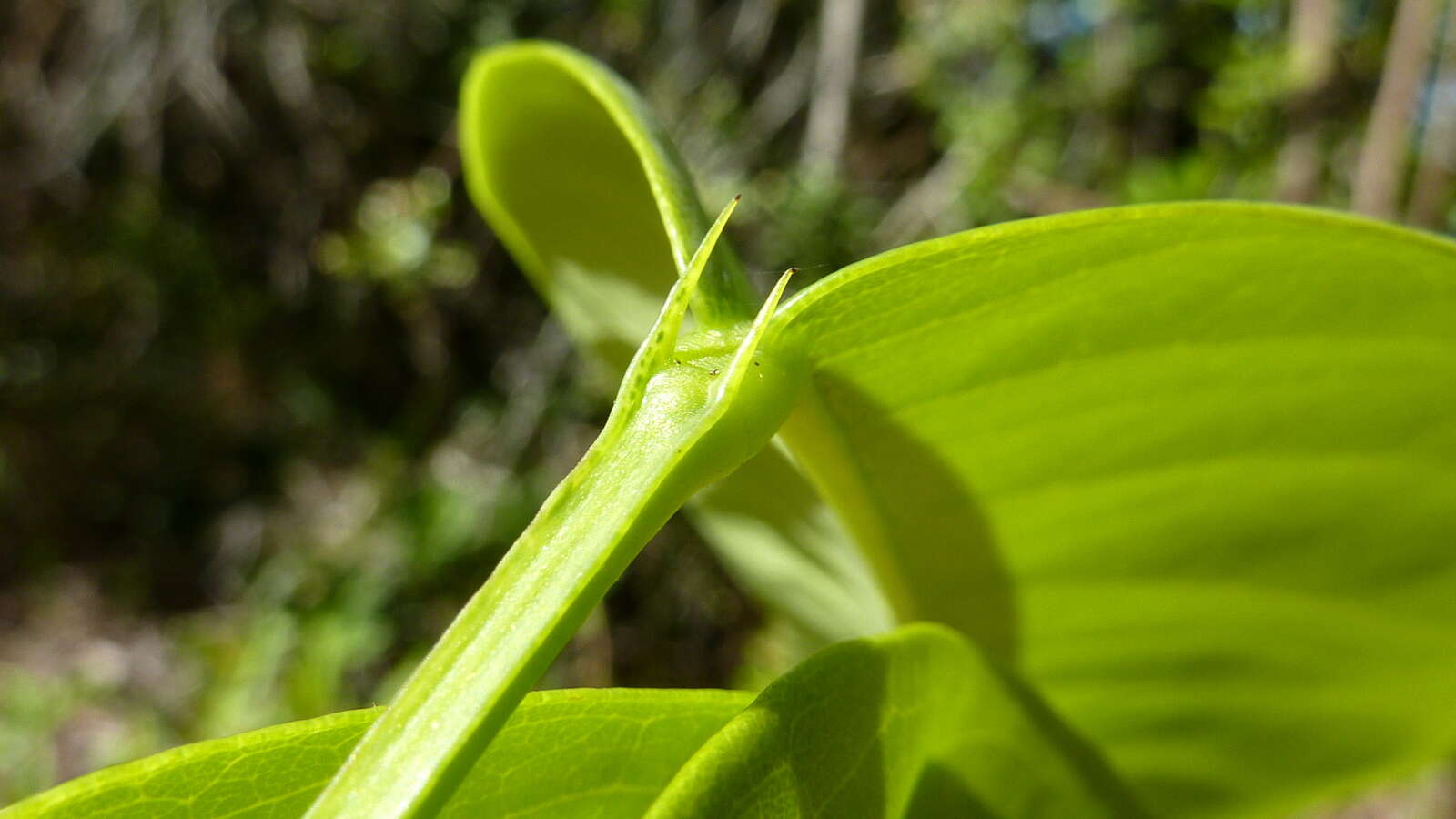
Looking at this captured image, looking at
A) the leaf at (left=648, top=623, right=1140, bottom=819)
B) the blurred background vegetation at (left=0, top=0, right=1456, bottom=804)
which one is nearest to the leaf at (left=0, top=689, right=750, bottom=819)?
the leaf at (left=648, top=623, right=1140, bottom=819)

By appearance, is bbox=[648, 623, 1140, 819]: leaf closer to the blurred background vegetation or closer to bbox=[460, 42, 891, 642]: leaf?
bbox=[460, 42, 891, 642]: leaf

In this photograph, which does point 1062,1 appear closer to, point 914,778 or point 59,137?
point 914,778

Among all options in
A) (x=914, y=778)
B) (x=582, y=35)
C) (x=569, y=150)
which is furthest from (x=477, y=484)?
(x=914, y=778)

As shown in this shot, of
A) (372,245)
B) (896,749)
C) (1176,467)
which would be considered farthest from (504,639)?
(372,245)

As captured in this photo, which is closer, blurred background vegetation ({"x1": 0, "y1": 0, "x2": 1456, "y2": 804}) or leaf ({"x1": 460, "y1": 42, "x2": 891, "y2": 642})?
leaf ({"x1": 460, "y1": 42, "x2": 891, "y2": 642})

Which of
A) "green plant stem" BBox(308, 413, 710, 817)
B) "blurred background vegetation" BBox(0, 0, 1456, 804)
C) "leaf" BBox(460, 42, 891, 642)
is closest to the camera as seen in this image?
"green plant stem" BBox(308, 413, 710, 817)

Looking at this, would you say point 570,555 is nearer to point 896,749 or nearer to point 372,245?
point 896,749
